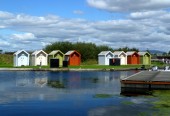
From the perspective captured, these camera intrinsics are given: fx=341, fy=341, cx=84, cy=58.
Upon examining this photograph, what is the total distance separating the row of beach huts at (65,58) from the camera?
77875 mm

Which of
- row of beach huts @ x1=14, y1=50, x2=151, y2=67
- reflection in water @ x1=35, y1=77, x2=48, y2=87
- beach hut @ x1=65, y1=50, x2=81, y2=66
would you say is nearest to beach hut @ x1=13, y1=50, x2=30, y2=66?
row of beach huts @ x1=14, y1=50, x2=151, y2=67

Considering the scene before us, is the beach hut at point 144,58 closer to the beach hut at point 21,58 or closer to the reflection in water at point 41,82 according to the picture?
the beach hut at point 21,58

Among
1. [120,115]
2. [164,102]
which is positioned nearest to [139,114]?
[120,115]

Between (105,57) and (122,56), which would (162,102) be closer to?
(105,57)

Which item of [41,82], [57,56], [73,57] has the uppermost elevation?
[57,56]

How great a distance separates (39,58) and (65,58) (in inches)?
266

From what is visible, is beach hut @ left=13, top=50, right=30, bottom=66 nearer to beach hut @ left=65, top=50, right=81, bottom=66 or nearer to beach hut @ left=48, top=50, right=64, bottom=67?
beach hut @ left=48, top=50, right=64, bottom=67

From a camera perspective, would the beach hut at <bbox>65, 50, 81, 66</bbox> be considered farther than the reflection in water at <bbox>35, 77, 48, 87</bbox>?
Yes

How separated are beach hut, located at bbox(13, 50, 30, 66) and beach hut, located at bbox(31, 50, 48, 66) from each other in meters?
1.90

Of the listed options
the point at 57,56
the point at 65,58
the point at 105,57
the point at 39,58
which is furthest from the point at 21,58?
the point at 105,57

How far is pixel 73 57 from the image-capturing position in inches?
3337

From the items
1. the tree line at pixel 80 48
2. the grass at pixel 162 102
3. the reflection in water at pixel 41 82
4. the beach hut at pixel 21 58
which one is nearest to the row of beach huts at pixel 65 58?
the beach hut at pixel 21 58

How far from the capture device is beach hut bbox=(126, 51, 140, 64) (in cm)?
9762

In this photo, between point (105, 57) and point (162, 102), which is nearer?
point (162, 102)
